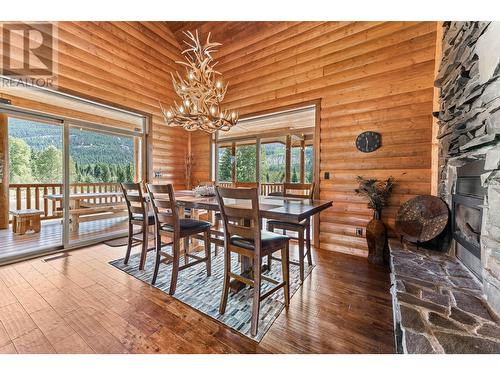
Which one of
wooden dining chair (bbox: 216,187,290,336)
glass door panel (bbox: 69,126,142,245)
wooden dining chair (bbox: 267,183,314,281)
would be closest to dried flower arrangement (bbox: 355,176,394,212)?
Result: wooden dining chair (bbox: 267,183,314,281)

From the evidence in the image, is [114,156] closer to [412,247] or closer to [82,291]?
[82,291]

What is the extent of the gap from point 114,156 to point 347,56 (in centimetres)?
443

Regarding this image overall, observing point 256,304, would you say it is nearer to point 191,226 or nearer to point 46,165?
point 191,226

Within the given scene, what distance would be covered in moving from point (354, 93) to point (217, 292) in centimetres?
327

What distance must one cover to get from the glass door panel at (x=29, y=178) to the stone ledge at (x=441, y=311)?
179 inches

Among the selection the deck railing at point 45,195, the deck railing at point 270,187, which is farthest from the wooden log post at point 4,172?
the deck railing at point 270,187

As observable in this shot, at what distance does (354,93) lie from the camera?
319 centimetres

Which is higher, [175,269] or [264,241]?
[264,241]

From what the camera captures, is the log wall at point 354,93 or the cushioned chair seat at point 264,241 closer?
the cushioned chair seat at point 264,241

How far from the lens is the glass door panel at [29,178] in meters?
3.84

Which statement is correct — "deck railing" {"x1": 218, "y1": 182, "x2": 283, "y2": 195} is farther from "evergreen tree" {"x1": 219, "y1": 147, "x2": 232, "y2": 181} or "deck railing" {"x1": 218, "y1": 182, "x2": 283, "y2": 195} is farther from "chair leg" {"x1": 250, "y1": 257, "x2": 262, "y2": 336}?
"chair leg" {"x1": 250, "y1": 257, "x2": 262, "y2": 336}

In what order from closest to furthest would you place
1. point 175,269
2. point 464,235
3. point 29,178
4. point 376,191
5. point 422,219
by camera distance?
point 464,235 < point 175,269 < point 422,219 < point 376,191 < point 29,178

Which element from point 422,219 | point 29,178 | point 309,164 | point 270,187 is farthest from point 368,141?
point 29,178

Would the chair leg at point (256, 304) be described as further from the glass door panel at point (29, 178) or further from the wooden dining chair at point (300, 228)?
→ the glass door panel at point (29, 178)
